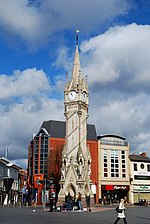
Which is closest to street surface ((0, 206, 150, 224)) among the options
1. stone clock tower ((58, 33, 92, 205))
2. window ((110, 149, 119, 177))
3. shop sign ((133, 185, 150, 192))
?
stone clock tower ((58, 33, 92, 205))

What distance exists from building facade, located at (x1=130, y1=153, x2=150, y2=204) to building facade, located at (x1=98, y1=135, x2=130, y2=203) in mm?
1335

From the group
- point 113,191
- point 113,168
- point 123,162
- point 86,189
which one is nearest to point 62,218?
point 86,189

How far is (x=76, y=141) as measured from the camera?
59562mm

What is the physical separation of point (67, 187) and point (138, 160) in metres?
32.8

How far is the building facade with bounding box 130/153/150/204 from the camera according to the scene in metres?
82.0

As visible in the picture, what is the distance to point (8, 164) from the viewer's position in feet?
318

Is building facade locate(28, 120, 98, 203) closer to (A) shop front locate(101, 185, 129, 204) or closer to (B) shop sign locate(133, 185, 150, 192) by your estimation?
(A) shop front locate(101, 185, 129, 204)

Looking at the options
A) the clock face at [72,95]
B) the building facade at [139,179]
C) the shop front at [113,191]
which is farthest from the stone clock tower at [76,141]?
the building facade at [139,179]

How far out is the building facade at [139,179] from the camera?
81969 millimetres

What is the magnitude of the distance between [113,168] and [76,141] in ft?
83.7

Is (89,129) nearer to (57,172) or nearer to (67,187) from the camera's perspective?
(57,172)

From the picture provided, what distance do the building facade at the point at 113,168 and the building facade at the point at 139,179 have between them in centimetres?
133

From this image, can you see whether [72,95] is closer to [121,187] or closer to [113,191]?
[121,187]

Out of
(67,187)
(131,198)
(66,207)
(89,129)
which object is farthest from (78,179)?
(89,129)
